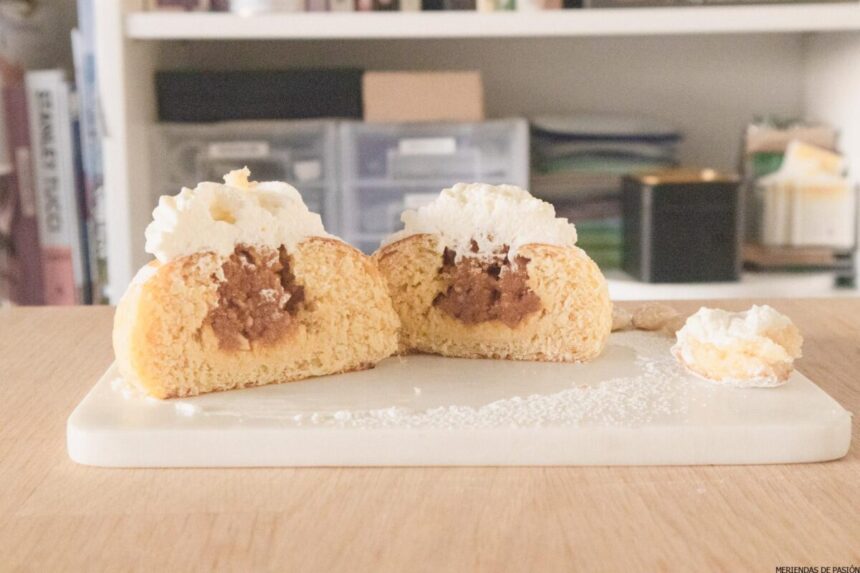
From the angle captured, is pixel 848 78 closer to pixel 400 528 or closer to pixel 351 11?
pixel 351 11

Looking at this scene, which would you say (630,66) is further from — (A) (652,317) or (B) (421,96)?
(A) (652,317)

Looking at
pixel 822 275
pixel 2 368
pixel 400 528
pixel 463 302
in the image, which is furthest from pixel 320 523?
pixel 822 275

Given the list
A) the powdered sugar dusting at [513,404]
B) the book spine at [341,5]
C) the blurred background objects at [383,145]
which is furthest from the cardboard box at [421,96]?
the powdered sugar dusting at [513,404]

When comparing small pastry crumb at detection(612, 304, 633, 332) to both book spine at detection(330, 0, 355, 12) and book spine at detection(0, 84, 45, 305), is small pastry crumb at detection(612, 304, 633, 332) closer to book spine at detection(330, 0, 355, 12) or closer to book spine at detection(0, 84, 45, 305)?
book spine at detection(330, 0, 355, 12)

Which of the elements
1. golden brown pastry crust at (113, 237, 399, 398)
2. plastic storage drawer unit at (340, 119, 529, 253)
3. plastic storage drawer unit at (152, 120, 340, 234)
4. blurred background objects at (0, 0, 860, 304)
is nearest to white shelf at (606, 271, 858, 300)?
blurred background objects at (0, 0, 860, 304)

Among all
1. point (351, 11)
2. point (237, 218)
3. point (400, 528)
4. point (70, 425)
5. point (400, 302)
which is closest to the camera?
point (400, 528)
